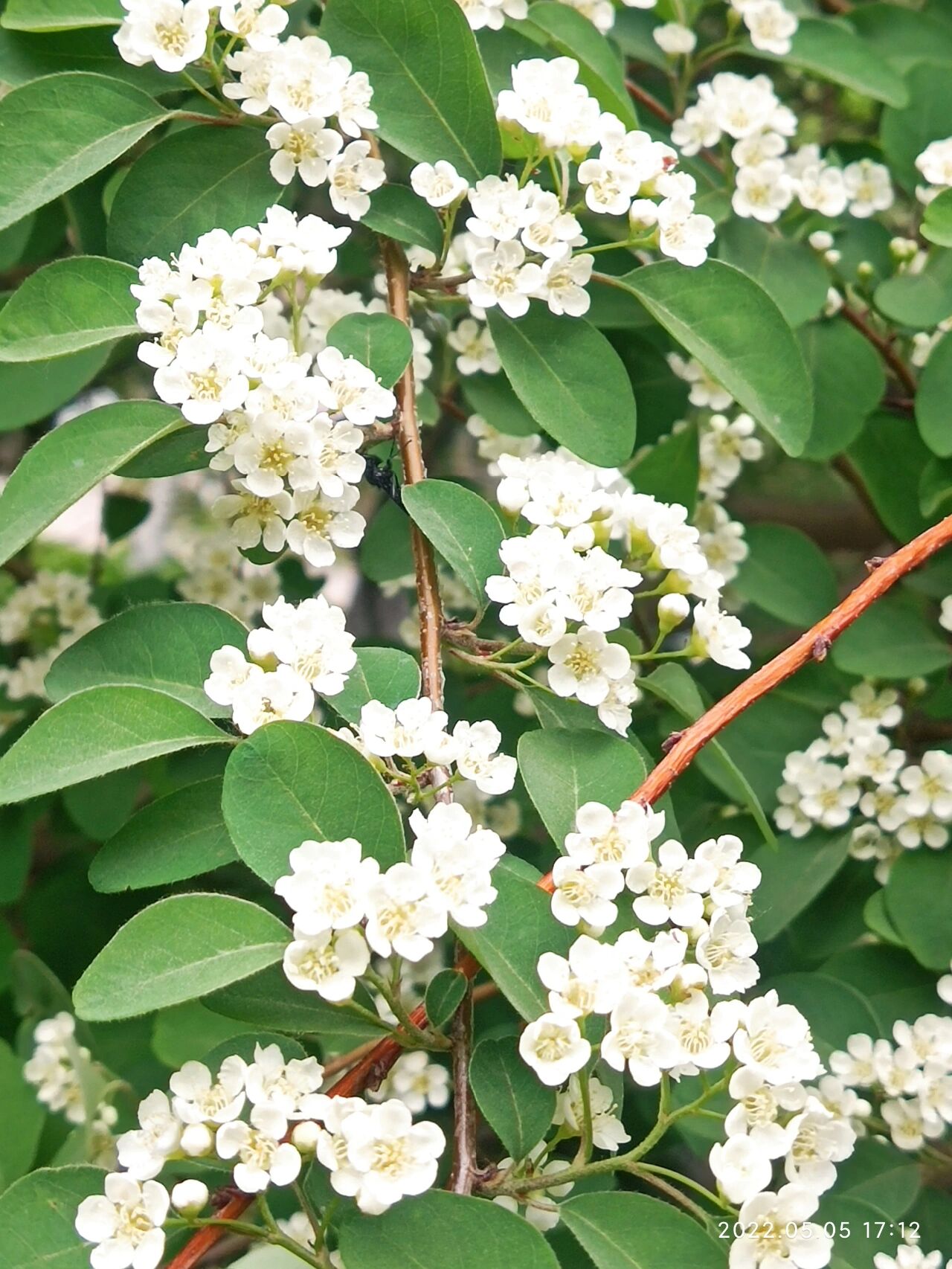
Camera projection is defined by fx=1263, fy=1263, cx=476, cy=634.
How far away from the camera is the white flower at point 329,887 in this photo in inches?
37.0

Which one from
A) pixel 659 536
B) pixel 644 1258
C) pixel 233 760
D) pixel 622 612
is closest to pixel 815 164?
pixel 659 536

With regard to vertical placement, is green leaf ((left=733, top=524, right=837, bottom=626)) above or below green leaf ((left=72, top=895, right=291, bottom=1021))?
below

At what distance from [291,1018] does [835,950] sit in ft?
2.90

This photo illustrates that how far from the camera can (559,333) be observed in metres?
Result: 1.46

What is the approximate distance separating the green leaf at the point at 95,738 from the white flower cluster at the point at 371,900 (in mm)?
172

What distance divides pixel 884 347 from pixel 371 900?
1301mm

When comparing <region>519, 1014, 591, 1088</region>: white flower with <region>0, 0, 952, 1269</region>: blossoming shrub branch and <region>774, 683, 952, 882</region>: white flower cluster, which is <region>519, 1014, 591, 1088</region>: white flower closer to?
<region>0, 0, 952, 1269</region>: blossoming shrub branch

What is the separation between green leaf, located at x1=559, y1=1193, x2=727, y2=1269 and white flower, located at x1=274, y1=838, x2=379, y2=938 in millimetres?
318

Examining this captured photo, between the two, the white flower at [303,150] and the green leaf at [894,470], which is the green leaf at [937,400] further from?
the white flower at [303,150]

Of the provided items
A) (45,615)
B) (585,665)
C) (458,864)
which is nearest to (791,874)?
(585,665)

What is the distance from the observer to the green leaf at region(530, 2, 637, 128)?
60.2 inches

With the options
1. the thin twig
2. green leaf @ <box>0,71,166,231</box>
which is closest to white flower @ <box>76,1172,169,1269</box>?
green leaf @ <box>0,71,166,231</box>

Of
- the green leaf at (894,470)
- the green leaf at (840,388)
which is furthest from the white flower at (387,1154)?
the green leaf at (894,470)

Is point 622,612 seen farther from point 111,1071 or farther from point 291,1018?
point 111,1071
